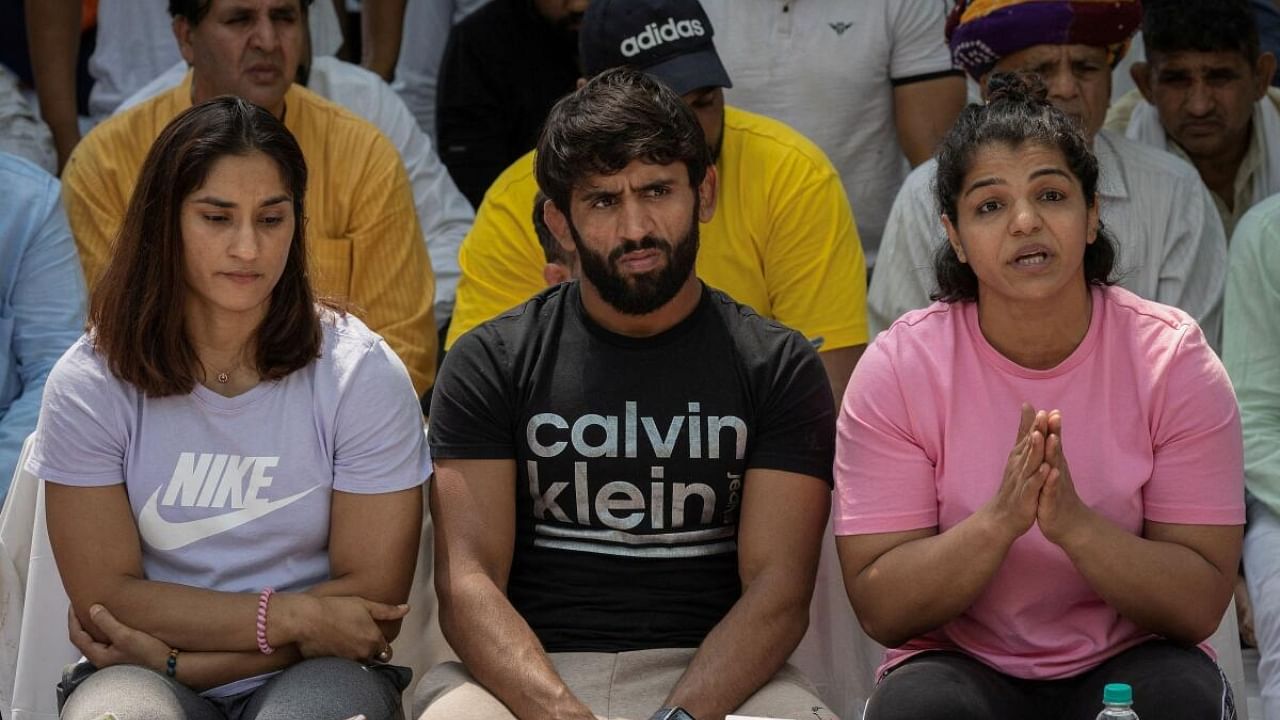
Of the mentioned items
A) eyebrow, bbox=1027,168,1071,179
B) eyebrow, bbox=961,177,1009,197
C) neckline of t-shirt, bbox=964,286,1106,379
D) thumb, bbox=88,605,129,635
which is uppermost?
eyebrow, bbox=1027,168,1071,179

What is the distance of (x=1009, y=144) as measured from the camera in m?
3.00

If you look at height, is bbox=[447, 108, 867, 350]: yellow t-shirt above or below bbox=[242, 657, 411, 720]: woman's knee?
above

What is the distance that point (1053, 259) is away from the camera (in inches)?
117

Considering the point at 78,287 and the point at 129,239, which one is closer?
the point at 129,239

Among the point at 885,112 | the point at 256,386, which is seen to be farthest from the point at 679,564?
the point at 885,112

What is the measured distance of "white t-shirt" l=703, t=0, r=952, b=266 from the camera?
493cm

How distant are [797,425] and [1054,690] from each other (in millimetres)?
629

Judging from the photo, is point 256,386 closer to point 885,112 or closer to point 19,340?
point 19,340

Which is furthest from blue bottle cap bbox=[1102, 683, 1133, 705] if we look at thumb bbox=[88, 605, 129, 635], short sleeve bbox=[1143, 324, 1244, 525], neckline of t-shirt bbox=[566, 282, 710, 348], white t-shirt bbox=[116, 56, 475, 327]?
white t-shirt bbox=[116, 56, 475, 327]

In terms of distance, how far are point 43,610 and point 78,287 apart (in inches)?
41.6

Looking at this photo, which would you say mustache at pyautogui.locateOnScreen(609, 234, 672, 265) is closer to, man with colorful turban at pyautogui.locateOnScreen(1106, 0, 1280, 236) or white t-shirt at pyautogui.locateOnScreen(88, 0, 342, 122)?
man with colorful turban at pyautogui.locateOnScreen(1106, 0, 1280, 236)

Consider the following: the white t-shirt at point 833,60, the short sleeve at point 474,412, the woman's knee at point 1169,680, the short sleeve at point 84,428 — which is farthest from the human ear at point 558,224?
the white t-shirt at point 833,60

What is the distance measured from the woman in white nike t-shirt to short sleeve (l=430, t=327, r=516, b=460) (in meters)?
0.06

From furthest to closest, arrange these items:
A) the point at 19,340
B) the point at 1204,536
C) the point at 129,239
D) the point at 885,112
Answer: the point at 885,112 → the point at 19,340 → the point at 129,239 → the point at 1204,536
